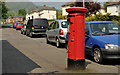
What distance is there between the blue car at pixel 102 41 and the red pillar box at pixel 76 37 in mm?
1245

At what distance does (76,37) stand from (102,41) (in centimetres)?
145

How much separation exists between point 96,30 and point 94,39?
2.40 feet

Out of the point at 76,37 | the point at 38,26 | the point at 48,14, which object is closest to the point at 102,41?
the point at 76,37

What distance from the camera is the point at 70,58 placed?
6.53m

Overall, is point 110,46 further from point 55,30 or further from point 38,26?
point 38,26

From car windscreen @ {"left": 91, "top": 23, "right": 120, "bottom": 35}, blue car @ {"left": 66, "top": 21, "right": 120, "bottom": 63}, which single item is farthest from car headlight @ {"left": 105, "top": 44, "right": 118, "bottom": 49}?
car windscreen @ {"left": 91, "top": 23, "right": 120, "bottom": 35}

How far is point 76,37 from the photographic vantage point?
6.45m

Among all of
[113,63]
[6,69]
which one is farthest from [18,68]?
[113,63]

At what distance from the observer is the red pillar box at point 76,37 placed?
6.42m

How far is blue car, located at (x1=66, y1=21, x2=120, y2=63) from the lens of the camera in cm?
729

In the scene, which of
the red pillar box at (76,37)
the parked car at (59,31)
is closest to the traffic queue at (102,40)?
the red pillar box at (76,37)

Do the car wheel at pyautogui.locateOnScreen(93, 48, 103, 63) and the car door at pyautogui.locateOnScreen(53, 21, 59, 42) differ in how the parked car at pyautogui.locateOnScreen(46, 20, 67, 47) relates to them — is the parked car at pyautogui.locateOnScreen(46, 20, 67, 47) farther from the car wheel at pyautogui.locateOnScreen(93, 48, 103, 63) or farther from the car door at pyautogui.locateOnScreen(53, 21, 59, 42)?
the car wheel at pyautogui.locateOnScreen(93, 48, 103, 63)

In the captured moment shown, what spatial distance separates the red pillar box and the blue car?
125 centimetres

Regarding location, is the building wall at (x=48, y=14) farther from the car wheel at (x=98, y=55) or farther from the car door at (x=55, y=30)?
the car wheel at (x=98, y=55)
